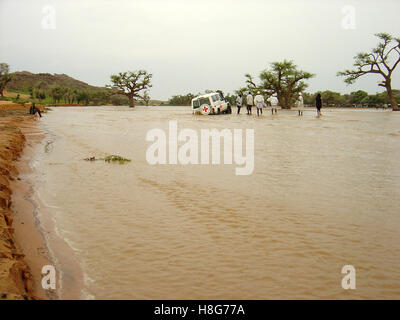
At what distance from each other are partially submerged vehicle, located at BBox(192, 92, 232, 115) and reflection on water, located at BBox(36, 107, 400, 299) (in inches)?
887

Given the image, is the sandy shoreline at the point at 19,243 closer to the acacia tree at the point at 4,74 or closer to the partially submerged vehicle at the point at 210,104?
the partially submerged vehicle at the point at 210,104

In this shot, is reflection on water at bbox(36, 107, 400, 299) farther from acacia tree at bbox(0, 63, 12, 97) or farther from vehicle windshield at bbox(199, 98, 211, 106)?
acacia tree at bbox(0, 63, 12, 97)

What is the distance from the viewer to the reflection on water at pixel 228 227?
9.45 feet

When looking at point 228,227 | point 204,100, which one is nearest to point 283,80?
point 204,100

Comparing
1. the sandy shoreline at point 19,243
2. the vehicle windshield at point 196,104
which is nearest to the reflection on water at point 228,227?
the sandy shoreline at point 19,243

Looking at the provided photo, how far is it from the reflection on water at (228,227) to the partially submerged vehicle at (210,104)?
22525 millimetres

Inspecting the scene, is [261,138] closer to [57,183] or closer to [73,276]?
[57,183]

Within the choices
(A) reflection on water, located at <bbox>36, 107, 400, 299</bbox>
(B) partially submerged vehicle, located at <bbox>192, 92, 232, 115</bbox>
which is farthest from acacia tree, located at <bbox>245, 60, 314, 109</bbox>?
(A) reflection on water, located at <bbox>36, 107, 400, 299</bbox>

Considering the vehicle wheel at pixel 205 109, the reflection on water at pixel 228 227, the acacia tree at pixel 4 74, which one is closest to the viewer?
the reflection on water at pixel 228 227

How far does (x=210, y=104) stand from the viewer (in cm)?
2986

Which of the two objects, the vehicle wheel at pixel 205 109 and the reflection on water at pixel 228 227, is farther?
the vehicle wheel at pixel 205 109

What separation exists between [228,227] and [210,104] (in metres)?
26.4

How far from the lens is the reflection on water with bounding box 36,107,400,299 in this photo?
9.45ft

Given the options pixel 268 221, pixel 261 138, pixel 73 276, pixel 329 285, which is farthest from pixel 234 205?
pixel 261 138
